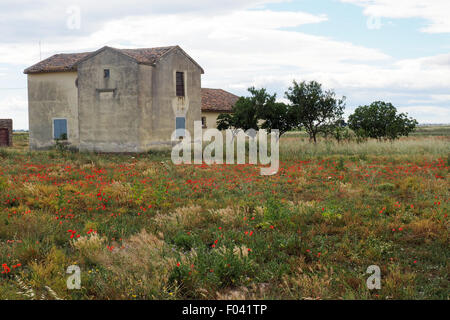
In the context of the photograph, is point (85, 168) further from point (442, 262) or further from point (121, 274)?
point (442, 262)

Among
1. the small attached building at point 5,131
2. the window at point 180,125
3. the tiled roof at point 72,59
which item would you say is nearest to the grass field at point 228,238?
the window at point 180,125

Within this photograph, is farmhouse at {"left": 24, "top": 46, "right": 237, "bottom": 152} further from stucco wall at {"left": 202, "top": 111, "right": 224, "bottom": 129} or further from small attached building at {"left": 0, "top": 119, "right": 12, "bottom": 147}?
small attached building at {"left": 0, "top": 119, "right": 12, "bottom": 147}

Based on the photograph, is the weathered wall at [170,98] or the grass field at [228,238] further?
the weathered wall at [170,98]

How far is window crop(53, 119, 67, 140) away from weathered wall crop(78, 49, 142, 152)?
227cm

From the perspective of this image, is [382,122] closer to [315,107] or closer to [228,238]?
[315,107]

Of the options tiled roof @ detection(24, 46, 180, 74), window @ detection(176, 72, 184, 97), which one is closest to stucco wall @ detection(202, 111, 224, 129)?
window @ detection(176, 72, 184, 97)

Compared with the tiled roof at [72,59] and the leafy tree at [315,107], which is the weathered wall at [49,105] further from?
the leafy tree at [315,107]

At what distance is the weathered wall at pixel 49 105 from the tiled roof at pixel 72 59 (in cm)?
51

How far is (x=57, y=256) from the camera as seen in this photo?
555cm

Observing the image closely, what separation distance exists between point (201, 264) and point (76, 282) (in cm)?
151

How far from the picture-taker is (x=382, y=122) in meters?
26.3

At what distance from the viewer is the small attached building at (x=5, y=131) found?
38.9m

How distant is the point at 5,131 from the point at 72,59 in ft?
50.1

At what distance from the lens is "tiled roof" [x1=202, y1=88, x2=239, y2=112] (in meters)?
34.2
